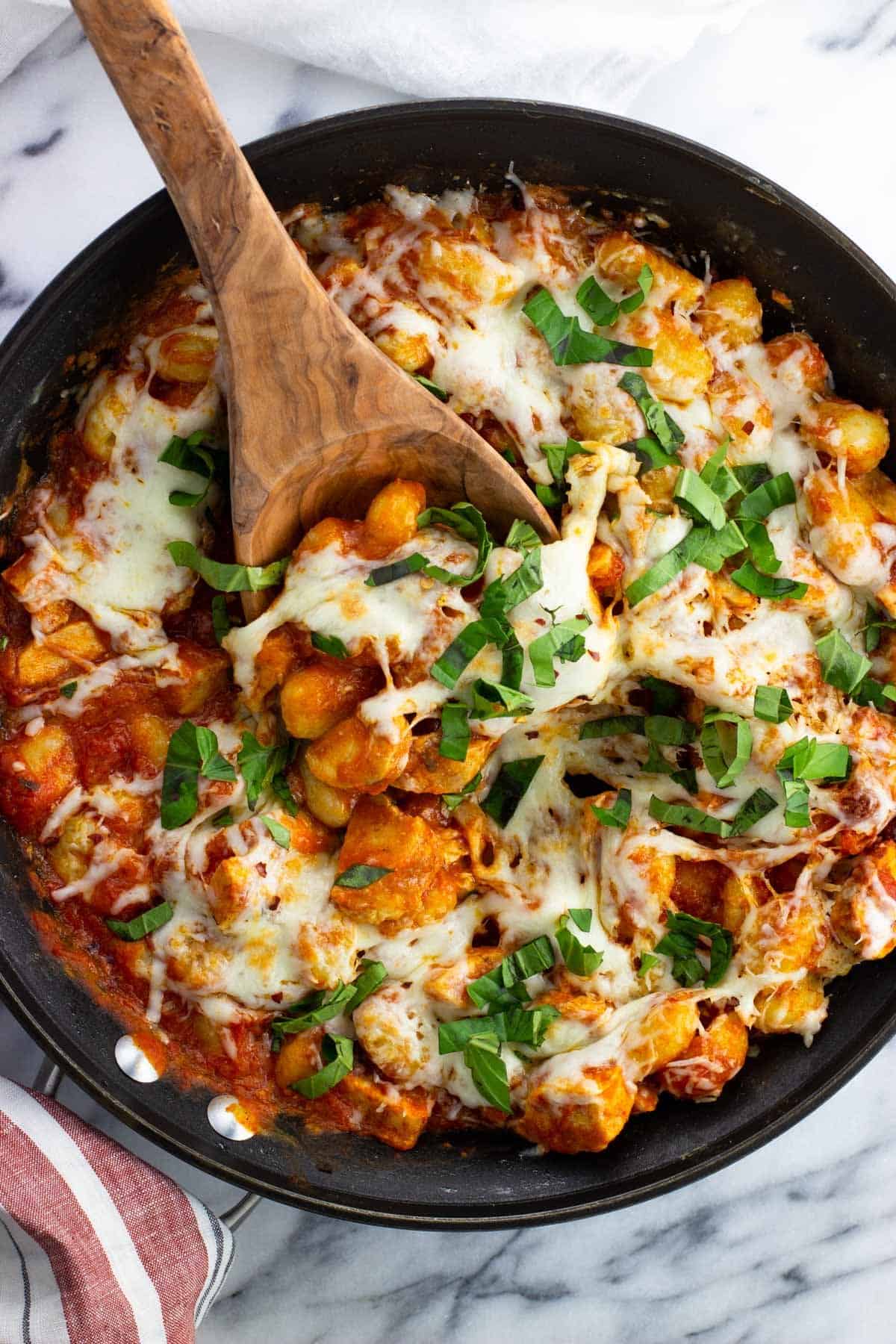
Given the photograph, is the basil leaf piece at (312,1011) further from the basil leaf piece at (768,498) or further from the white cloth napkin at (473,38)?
the white cloth napkin at (473,38)

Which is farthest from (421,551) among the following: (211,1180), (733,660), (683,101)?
(211,1180)

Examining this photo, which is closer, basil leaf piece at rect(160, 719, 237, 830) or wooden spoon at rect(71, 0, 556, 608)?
wooden spoon at rect(71, 0, 556, 608)

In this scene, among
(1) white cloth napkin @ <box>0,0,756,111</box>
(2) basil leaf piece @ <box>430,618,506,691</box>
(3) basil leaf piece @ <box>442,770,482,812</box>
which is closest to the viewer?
(2) basil leaf piece @ <box>430,618,506,691</box>

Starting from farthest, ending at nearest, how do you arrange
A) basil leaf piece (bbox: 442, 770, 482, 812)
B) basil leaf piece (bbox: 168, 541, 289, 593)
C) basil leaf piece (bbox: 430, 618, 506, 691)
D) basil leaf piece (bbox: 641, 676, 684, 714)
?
1. basil leaf piece (bbox: 641, 676, 684, 714)
2. basil leaf piece (bbox: 442, 770, 482, 812)
3. basil leaf piece (bbox: 168, 541, 289, 593)
4. basil leaf piece (bbox: 430, 618, 506, 691)

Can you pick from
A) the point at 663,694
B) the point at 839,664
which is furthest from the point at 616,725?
the point at 839,664

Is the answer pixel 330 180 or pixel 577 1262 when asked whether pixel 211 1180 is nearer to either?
pixel 577 1262

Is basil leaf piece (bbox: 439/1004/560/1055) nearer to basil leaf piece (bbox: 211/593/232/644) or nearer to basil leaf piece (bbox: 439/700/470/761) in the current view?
basil leaf piece (bbox: 439/700/470/761)

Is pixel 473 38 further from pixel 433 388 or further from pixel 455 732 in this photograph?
pixel 455 732

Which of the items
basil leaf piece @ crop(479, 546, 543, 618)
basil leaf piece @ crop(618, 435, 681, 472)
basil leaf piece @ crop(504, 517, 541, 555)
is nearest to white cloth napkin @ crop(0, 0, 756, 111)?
basil leaf piece @ crop(618, 435, 681, 472)

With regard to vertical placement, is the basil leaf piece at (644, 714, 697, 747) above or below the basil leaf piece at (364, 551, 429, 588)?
below
